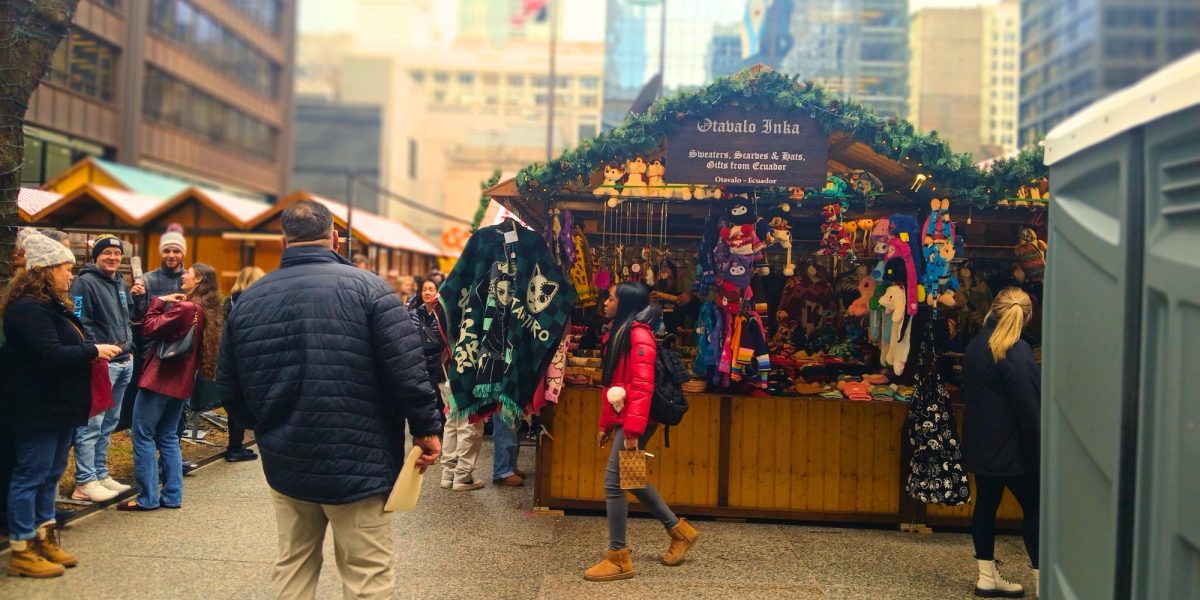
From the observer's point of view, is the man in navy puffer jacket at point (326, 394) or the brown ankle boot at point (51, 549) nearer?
the man in navy puffer jacket at point (326, 394)

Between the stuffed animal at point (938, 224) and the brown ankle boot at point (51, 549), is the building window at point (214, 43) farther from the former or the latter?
the stuffed animal at point (938, 224)

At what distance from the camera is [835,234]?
6.95m

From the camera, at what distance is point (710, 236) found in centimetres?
698

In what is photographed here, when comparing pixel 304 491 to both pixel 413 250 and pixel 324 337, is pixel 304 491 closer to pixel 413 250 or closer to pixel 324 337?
pixel 324 337

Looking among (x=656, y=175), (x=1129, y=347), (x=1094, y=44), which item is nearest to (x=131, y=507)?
(x=656, y=175)

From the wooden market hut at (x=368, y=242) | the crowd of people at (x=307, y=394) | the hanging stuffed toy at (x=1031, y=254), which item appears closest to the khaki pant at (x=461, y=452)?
the crowd of people at (x=307, y=394)

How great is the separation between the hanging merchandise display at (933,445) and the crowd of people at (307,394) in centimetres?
63

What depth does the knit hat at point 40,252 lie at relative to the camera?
16.8ft

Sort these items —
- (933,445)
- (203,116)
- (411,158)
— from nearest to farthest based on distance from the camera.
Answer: (933,445)
(203,116)
(411,158)

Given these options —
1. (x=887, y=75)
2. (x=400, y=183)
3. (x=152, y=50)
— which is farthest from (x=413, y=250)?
(x=400, y=183)

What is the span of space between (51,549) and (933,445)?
5489 mm

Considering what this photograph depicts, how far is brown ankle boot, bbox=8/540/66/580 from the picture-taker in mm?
5145

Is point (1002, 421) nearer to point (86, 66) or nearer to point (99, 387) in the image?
point (99, 387)

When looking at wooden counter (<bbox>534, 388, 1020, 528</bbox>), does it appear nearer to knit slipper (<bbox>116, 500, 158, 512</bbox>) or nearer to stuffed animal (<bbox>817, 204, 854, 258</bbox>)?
stuffed animal (<bbox>817, 204, 854, 258</bbox>)
